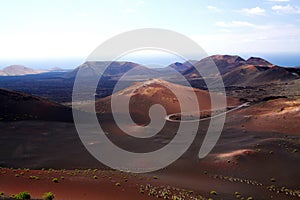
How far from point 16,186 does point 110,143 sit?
66.5 ft

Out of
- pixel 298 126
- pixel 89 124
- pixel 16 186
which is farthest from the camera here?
pixel 89 124

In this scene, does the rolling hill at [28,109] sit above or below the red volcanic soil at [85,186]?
above

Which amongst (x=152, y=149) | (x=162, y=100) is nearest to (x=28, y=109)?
(x=152, y=149)

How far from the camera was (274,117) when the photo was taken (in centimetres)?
4812

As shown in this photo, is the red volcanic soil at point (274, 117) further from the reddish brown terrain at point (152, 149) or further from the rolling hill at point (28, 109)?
the rolling hill at point (28, 109)

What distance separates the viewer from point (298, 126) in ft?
137

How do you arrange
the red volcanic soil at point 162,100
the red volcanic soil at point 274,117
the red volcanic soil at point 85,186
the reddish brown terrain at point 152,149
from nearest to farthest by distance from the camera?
the red volcanic soil at point 85,186 < the reddish brown terrain at point 152,149 < the red volcanic soil at point 274,117 < the red volcanic soil at point 162,100

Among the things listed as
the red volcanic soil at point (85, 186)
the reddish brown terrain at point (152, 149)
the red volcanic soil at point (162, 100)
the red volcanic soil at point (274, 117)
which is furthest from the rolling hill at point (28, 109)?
the red volcanic soil at point (274, 117)

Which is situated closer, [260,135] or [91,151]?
[91,151]

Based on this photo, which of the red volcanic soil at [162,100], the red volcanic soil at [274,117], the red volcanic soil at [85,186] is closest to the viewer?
the red volcanic soil at [85,186]

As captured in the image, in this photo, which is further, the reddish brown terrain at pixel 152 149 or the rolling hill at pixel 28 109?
the rolling hill at pixel 28 109

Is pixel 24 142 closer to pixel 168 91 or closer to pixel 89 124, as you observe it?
pixel 89 124

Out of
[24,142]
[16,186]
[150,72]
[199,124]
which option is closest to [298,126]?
[199,124]

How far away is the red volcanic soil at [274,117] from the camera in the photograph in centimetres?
4254
